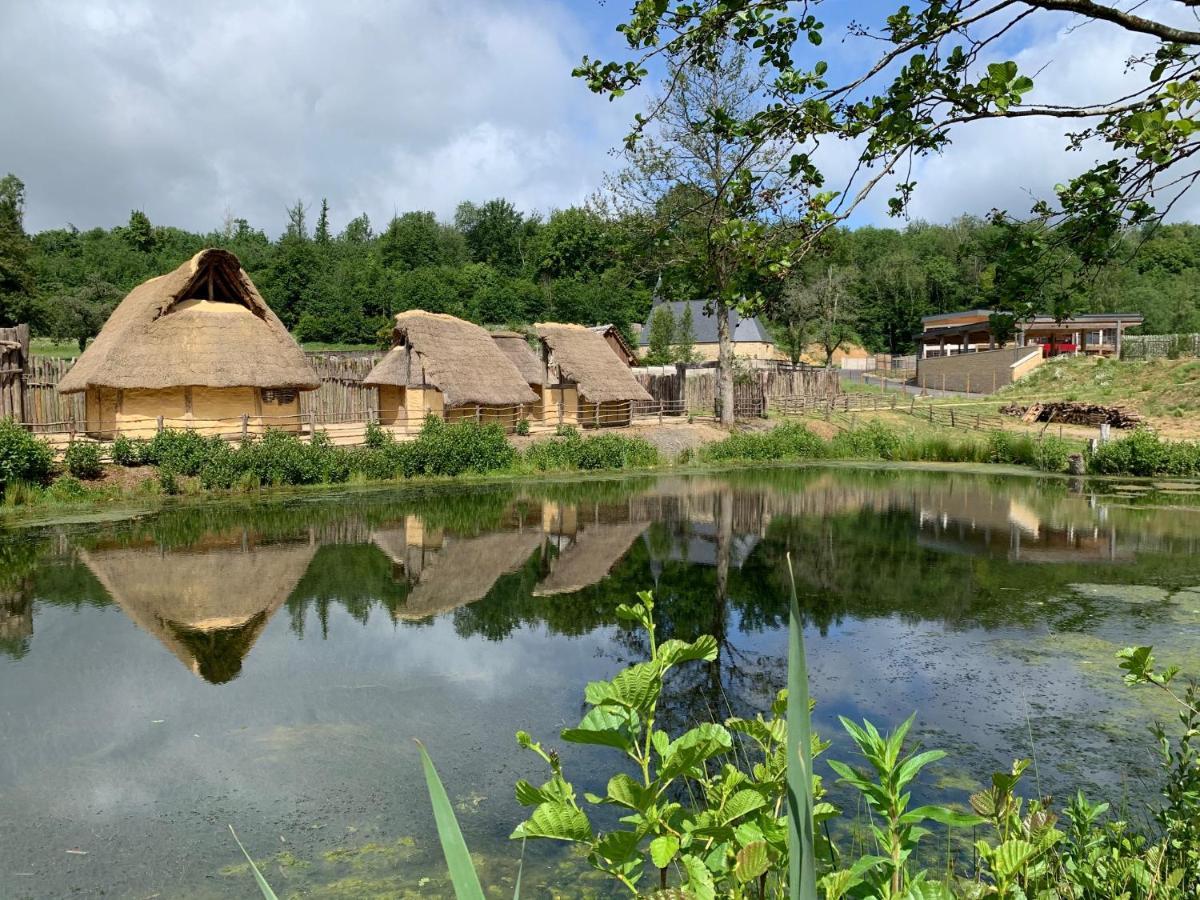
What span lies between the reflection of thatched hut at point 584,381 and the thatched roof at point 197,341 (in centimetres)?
923

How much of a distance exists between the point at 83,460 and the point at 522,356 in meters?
17.3

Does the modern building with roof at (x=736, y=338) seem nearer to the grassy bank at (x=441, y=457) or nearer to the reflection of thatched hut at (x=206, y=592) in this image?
the grassy bank at (x=441, y=457)

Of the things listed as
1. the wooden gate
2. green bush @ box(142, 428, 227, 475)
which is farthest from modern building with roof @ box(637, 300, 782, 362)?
green bush @ box(142, 428, 227, 475)

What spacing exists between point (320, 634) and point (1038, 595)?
326 inches

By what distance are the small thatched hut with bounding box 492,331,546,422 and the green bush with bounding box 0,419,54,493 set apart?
1688 centimetres

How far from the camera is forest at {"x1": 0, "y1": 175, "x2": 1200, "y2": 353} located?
45531 millimetres

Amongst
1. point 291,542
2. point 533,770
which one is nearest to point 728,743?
point 533,770

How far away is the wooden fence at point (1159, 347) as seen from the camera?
1496 inches

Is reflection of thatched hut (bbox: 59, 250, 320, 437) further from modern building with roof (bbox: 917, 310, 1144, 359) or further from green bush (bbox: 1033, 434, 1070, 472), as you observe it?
modern building with roof (bbox: 917, 310, 1144, 359)

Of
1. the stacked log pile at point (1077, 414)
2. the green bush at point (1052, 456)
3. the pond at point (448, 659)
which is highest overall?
the stacked log pile at point (1077, 414)

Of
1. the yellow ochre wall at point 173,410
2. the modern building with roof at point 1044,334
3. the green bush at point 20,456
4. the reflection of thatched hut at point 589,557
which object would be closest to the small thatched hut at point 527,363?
the yellow ochre wall at point 173,410

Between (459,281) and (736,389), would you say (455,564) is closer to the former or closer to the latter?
(736,389)

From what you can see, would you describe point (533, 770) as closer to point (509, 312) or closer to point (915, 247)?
point (509, 312)

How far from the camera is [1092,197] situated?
362 cm
